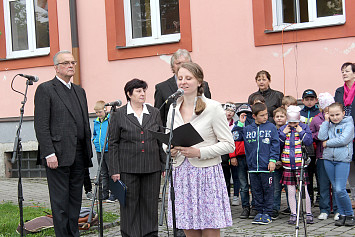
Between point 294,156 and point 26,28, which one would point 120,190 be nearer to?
point 294,156

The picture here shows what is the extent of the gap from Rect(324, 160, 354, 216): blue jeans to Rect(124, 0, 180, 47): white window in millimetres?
4905

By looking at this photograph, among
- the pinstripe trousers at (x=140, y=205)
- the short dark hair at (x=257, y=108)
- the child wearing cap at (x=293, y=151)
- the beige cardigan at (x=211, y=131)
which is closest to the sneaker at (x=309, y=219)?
the child wearing cap at (x=293, y=151)

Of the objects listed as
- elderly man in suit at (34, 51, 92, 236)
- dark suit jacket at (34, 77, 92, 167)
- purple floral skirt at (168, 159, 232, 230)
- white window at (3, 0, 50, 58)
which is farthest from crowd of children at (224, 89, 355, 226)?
white window at (3, 0, 50, 58)

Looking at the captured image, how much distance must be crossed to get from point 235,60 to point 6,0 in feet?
20.4

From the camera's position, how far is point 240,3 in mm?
11086

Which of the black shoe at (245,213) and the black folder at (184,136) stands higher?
the black folder at (184,136)

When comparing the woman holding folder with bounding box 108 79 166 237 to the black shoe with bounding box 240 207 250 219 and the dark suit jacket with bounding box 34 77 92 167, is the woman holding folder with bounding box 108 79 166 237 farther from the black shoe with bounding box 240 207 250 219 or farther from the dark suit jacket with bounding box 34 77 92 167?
the black shoe with bounding box 240 207 250 219

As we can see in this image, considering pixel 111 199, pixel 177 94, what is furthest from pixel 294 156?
pixel 111 199

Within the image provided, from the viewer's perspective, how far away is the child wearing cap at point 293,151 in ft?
25.8

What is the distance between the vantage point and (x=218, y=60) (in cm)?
1136

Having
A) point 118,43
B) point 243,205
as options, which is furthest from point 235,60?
point 243,205

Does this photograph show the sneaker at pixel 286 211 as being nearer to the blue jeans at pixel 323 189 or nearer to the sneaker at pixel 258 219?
the blue jeans at pixel 323 189

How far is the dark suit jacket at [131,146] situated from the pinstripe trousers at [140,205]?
0.38ft

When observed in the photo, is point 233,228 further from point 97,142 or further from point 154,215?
point 97,142
